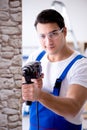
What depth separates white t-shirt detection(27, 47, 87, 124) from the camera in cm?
81

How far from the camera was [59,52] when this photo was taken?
2.93ft

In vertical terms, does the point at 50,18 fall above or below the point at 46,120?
above

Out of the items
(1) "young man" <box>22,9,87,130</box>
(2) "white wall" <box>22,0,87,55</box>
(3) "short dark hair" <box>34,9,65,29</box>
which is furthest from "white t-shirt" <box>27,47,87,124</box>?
(2) "white wall" <box>22,0,87,55</box>

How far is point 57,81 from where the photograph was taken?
85 centimetres

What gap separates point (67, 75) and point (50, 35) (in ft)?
0.49

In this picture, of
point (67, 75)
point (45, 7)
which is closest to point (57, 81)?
point (67, 75)

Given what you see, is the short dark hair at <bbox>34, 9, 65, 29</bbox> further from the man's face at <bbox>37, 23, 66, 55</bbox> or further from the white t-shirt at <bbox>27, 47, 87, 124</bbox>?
the white t-shirt at <bbox>27, 47, 87, 124</bbox>

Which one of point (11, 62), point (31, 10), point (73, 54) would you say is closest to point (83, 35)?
point (31, 10)

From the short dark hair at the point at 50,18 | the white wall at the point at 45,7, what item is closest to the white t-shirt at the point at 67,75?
the short dark hair at the point at 50,18

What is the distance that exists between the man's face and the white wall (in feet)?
4.64

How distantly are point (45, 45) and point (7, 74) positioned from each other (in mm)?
251

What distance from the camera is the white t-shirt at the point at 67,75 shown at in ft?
2.66

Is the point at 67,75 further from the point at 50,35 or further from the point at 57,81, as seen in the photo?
the point at 50,35

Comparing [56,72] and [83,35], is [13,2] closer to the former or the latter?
[56,72]
